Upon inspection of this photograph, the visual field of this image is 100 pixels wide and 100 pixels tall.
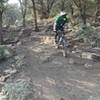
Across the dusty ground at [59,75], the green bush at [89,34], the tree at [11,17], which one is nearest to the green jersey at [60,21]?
the dusty ground at [59,75]

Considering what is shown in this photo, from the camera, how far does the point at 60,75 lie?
18.0ft

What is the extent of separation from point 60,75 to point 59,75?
0.03 metres

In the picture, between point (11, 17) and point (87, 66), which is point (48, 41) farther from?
point (11, 17)

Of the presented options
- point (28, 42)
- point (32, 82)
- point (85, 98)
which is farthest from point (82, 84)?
point (28, 42)

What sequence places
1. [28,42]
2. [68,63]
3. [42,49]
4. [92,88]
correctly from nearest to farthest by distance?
[92,88] → [68,63] → [42,49] → [28,42]

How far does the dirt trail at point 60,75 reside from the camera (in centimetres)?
438

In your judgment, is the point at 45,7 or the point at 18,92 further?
the point at 45,7

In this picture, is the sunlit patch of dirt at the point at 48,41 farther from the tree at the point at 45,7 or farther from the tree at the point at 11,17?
the tree at the point at 11,17

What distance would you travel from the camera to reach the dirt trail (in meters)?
4.38

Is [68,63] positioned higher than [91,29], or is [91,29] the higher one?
[91,29]

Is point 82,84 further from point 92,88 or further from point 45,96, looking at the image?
point 45,96

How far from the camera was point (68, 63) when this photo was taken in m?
6.39

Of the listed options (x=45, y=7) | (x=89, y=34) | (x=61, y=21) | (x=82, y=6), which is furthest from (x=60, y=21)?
(x=45, y=7)

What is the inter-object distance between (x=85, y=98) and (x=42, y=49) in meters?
4.51
